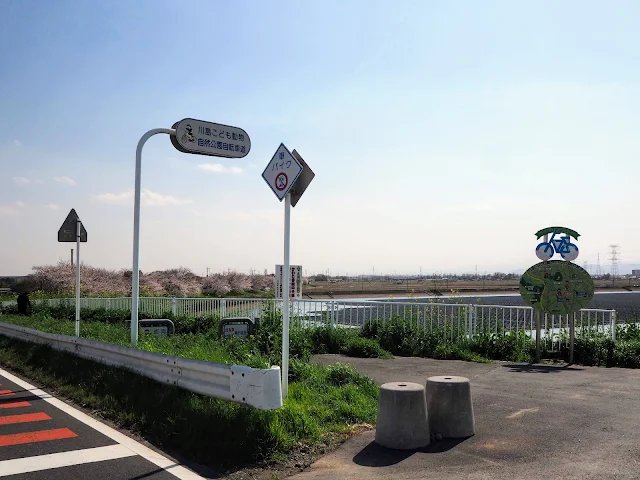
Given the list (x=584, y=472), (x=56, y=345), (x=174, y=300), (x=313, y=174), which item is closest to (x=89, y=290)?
(x=174, y=300)

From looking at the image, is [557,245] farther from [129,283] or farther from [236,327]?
[129,283]

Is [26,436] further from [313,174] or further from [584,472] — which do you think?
[584,472]

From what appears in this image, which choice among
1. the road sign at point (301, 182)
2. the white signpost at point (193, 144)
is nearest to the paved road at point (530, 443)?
the road sign at point (301, 182)

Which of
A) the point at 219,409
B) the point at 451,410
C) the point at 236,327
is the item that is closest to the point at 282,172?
the point at 219,409

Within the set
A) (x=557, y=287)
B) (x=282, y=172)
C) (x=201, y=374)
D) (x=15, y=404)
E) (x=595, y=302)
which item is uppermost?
(x=282, y=172)

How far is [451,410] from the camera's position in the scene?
6.52m

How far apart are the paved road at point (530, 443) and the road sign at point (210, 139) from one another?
561 cm

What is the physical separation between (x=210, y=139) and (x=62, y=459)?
6.70 m

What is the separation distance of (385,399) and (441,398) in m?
0.80

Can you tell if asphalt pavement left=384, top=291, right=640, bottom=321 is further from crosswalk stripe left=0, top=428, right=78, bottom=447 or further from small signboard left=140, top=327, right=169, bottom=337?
crosswalk stripe left=0, top=428, right=78, bottom=447

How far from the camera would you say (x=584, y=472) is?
5230mm

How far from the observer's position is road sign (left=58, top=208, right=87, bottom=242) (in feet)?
42.3

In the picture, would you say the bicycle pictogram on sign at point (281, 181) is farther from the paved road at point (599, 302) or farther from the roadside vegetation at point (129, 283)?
the roadside vegetation at point (129, 283)

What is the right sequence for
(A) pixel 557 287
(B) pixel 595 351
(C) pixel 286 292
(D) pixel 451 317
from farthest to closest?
(D) pixel 451 317 → (A) pixel 557 287 → (B) pixel 595 351 → (C) pixel 286 292
